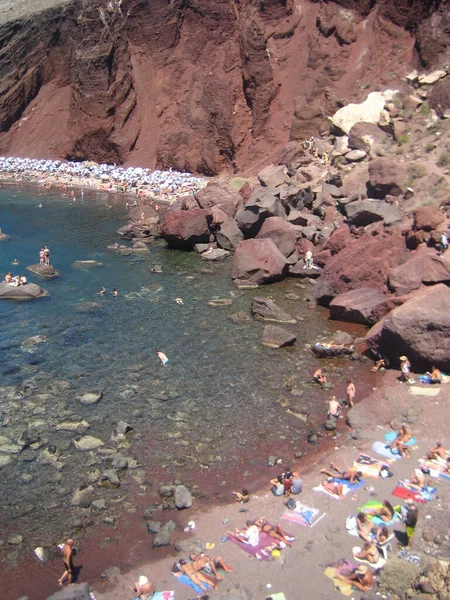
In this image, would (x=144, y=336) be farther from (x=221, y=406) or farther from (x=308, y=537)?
(x=308, y=537)

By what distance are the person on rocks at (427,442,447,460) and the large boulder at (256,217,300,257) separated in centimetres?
1896

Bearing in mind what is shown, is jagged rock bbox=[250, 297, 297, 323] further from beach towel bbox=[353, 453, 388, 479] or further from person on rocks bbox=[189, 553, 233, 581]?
person on rocks bbox=[189, 553, 233, 581]

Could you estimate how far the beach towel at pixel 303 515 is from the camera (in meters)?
13.3

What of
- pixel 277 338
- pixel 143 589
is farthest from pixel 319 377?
pixel 143 589

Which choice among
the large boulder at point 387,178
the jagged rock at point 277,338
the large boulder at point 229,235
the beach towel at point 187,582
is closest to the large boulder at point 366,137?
the large boulder at point 387,178

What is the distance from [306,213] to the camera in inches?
1486

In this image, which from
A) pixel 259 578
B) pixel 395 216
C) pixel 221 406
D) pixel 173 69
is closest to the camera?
pixel 259 578

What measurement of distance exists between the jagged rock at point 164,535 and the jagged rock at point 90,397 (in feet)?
21.4

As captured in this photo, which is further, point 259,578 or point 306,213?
point 306,213

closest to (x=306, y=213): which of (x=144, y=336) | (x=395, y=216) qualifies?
(x=395, y=216)

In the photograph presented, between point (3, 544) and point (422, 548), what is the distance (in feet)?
31.1

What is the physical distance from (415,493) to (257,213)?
77.7ft

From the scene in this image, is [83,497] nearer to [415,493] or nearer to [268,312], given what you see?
[415,493]

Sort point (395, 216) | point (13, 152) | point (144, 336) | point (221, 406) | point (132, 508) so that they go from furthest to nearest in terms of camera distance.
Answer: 1. point (13, 152)
2. point (395, 216)
3. point (144, 336)
4. point (221, 406)
5. point (132, 508)
